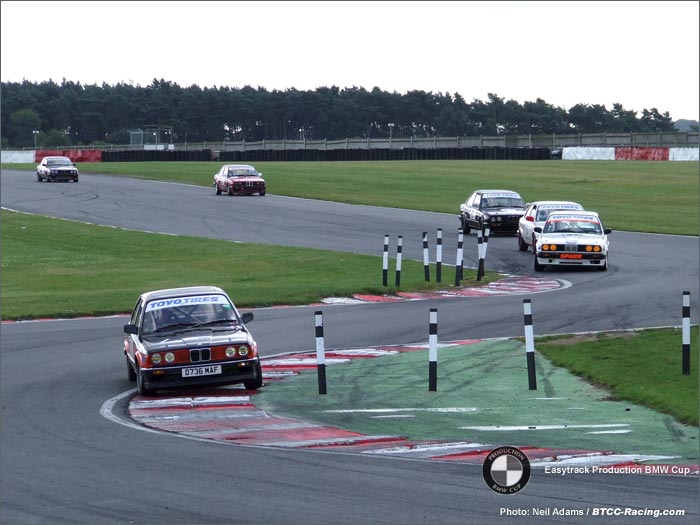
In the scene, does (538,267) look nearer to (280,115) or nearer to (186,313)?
(186,313)

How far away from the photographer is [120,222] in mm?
40531

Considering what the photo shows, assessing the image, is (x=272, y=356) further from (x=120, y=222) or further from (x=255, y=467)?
(x=120, y=222)

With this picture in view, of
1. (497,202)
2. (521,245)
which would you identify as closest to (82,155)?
(497,202)

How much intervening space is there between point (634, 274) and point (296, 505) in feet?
65.1

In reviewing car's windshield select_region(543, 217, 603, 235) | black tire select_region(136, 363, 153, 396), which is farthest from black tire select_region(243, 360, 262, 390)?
car's windshield select_region(543, 217, 603, 235)

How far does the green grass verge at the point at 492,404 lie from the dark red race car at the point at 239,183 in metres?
35.7

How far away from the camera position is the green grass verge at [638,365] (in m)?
12.1

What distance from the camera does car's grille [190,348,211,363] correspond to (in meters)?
13.5

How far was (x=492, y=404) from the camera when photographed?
12.4 metres

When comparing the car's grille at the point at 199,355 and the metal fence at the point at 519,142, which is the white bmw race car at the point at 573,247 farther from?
the metal fence at the point at 519,142

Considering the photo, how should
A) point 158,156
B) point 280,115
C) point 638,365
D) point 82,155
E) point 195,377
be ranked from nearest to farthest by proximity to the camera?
point 195,377
point 638,365
point 158,156
point 82,155
point 280,115

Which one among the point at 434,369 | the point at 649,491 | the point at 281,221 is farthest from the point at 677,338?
the point at 281,221

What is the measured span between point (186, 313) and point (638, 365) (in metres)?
5.76

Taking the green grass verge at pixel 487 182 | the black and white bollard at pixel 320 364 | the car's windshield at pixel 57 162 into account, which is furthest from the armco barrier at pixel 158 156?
the black and white bollard at pixel 320 364
